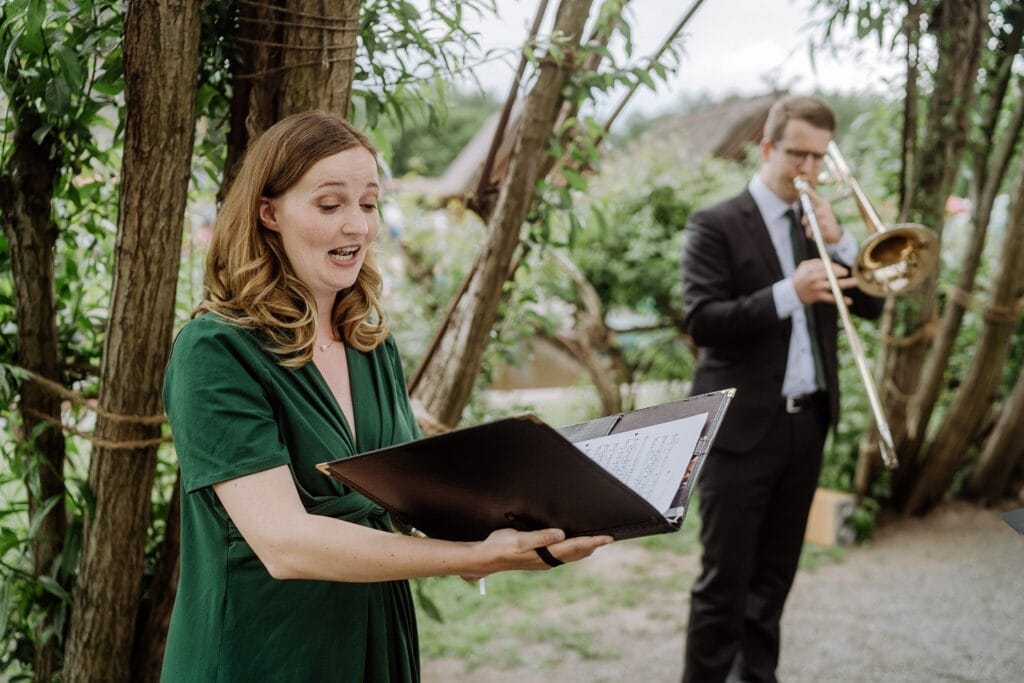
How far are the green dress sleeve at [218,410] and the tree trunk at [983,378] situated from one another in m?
4.06

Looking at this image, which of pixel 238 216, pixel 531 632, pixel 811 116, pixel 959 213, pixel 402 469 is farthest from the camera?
pixel 959 213

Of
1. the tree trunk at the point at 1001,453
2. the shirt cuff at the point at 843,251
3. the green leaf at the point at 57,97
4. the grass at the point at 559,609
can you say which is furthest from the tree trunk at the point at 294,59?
the tree trunk at the point at 1001,453

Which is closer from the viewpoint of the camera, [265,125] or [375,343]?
[375,343]

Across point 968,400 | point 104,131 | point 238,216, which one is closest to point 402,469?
point 238,216

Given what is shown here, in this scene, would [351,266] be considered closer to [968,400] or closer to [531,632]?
[531,632]

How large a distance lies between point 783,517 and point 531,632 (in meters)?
1.33

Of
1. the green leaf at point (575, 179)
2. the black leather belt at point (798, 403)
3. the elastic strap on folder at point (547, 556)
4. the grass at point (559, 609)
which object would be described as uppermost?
the green leaf at point (575, 179)

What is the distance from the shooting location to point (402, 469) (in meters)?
1.21

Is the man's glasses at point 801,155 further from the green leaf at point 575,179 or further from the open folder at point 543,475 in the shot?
the open folder at point 543,475

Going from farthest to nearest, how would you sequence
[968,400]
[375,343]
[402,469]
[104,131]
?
[968,400] → [104,131] → [375,343] → [402,469]

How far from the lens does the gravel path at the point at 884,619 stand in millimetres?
3371

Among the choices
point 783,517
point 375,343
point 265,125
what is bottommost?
point 783,517

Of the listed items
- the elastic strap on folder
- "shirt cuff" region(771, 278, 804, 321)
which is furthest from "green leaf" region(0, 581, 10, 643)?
"shirt cuff" region(771, 278, 804, 321)

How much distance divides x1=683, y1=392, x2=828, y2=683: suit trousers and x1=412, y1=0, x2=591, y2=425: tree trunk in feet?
3.02
